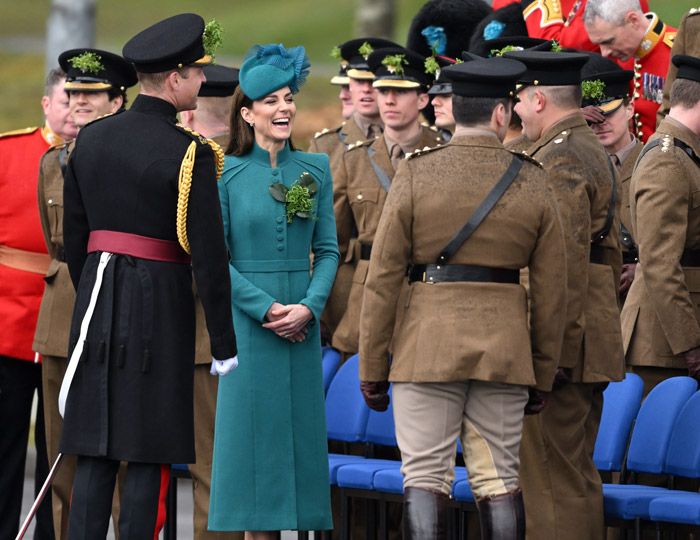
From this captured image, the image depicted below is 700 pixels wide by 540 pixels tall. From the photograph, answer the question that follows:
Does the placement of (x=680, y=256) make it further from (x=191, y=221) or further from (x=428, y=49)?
(x=428, y=49)

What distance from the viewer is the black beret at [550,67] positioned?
7.13 m

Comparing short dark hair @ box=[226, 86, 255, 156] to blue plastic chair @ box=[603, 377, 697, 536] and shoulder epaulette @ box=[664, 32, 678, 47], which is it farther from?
shoulder epaulette @ box=[664, 32, 678, 47]

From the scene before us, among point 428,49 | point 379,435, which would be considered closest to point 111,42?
point 428,49

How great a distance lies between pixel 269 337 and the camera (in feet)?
24.4

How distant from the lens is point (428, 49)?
11.1 meters

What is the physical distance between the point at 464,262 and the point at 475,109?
565 mm

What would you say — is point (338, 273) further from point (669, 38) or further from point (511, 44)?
point (669, 38)

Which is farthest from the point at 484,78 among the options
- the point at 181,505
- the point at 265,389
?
the point at 181,505

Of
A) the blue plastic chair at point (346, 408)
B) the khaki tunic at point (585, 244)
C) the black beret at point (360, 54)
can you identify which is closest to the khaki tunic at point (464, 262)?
the khaki tunic at point (585, 244)

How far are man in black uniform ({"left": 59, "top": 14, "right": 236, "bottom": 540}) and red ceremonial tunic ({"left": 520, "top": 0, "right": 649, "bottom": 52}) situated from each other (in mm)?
3740

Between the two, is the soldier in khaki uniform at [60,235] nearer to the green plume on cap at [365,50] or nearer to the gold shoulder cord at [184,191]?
the gold shoulder cord at [184,191]

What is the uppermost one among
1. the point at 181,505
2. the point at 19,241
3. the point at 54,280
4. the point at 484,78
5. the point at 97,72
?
the point at 484,78

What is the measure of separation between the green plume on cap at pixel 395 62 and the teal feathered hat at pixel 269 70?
89.8 inches

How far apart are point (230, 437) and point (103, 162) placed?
137cm
